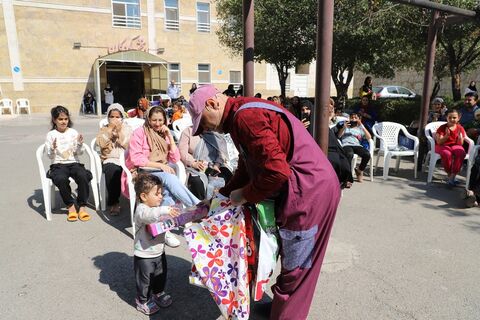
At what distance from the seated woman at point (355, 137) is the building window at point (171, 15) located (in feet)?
68.1

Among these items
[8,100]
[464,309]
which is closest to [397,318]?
[464,309]

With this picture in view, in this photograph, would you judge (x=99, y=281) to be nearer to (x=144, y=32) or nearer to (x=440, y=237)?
(x=440, y=237)

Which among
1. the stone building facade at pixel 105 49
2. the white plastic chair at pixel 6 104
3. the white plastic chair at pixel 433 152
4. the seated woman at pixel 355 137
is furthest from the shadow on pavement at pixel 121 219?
the white plastic chair at pixel 6 104

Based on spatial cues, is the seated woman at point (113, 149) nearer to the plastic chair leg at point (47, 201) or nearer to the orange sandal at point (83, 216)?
the orange sandal at point (83, 216)

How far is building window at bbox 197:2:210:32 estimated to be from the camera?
84.3ft

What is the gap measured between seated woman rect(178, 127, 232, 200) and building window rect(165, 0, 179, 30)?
2202 cm

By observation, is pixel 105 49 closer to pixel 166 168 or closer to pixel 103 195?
pixel 103 195

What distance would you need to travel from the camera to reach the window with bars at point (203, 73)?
26.3 m

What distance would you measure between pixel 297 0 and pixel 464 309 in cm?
995

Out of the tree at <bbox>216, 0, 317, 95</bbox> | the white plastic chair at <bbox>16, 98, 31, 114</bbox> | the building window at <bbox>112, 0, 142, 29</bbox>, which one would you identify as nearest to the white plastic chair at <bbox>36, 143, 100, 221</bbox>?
the tree at <bbox>216, 0, 317, 95</bbox>

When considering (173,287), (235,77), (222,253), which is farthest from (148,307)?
(235,77)

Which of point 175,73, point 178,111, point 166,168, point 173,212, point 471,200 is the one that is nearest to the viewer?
point 173,212

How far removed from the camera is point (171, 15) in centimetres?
2486

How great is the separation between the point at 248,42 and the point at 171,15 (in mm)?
21844
